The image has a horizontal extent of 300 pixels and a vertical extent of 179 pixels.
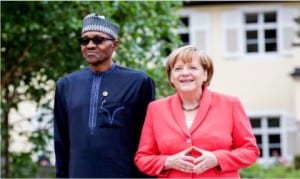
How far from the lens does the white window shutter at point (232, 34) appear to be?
1848 cm

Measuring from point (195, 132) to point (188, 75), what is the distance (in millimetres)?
242

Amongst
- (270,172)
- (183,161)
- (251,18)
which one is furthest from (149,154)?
(251,18)

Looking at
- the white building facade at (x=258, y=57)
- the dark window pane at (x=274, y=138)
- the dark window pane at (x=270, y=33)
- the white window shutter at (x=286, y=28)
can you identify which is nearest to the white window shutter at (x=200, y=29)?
the white building facade at (x=258, y=57)

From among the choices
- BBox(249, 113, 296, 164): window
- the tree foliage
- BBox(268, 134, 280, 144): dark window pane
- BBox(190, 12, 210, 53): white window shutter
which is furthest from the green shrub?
the tree foliage

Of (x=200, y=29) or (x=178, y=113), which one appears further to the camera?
(x=200, y=29)

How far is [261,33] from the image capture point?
61.4 ft

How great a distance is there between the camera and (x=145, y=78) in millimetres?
3990

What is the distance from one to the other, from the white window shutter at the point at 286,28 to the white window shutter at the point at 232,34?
2.72ft

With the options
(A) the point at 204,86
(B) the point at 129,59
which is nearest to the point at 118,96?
(A) the point at 204,86

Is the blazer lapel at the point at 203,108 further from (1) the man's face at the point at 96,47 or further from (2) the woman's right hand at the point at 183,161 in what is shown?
(1) the man's face at the point at 96,47

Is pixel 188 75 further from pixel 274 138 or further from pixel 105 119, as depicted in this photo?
pixel 274 138

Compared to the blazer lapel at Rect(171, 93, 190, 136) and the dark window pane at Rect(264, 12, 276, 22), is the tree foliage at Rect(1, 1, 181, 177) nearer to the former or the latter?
the blazer lapel at Rect(171, 93, 190, 136)

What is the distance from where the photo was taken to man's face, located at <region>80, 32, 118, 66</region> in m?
3.90

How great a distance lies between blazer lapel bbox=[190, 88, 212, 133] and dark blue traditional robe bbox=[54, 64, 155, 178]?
14.3 inches
